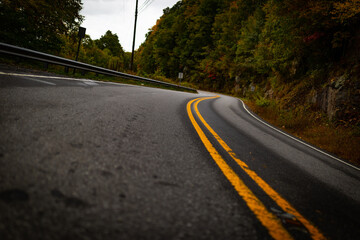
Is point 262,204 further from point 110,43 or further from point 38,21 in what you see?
point 110,43

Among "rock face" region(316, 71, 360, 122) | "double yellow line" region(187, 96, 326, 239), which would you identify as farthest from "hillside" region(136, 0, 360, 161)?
"double yellow line" region(187, 96, 326, 239)

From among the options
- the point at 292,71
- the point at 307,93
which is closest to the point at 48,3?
the point at 307,93

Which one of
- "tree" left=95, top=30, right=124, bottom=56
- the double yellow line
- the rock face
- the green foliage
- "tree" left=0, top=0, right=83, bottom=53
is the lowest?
the double yellow line

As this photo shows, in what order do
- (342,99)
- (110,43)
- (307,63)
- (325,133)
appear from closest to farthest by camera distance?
(325,133)
(342,99)
(307,63)
(110,43)

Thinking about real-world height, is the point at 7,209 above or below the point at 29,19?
below

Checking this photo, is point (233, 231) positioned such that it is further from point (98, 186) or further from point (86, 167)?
point (86, 167)

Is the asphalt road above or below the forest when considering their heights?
below

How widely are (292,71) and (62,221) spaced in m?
16.7

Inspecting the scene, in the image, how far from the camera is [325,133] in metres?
6.26

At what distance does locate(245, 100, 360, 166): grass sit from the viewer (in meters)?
4.75

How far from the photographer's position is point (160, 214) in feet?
3.27

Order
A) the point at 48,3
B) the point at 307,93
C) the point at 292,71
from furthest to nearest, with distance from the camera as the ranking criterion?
the point at 292,71
the point at 307,93
the point at 48,3

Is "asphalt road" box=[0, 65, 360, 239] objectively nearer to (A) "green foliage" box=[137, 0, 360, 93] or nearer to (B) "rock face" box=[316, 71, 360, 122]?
(B) "rock face" box=[316, 71, 360, 122]

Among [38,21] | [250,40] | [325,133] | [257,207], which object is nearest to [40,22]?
[38,21]
